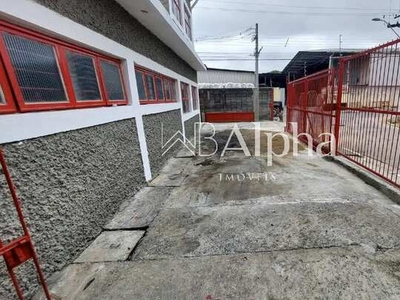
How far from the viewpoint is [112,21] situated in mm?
3424

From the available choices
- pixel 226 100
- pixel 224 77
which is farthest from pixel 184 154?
pixel 224 77

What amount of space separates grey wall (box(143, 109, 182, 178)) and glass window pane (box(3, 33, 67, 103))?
7.25 feet

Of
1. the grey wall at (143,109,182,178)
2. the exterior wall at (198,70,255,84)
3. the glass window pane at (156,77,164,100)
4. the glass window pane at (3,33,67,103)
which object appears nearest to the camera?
the glass window pane at (3,33,67,103)

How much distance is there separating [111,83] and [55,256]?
2.56 m

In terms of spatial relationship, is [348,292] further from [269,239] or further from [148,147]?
[148,147]

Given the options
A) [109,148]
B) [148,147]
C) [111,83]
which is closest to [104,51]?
[111,83]

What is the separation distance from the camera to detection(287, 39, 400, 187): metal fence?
11.4ft

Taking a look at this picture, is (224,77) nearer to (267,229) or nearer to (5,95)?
(267,229)

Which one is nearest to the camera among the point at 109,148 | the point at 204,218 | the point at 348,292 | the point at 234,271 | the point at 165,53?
the point at 348,292

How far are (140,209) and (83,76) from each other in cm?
209

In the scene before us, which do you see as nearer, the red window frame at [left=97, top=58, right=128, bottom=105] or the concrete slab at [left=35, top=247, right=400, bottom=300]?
the concrete slab at [left=35, top=247, right=400, bottom=300]

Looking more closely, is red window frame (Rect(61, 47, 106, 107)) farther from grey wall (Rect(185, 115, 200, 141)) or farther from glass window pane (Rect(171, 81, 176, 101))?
grey wall (Rect(185, 115, 200, 141))

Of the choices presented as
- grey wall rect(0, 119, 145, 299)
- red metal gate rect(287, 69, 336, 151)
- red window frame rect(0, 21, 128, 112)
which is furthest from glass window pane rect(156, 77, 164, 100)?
red metal gate rect(287, 69, 336, 151)

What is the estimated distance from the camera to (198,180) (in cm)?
454
